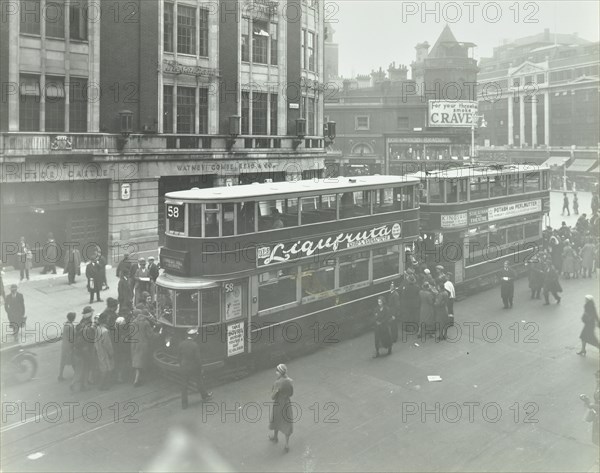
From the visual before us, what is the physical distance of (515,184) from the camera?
27.1 metres

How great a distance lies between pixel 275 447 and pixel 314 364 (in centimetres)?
481

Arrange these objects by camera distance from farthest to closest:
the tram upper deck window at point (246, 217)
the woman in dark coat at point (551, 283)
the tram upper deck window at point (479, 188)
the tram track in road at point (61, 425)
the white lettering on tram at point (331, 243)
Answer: the tram upper deck window at point (479, 188) < the woman in dark coat at point (551, 283) < the white lettering on tram at point (331, 243) < the tram upper deck window at point (246, 217) < the tram track in road at point (61, 425)

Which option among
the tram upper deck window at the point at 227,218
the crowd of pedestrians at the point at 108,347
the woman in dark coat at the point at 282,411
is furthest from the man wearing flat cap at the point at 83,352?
the woman in dark coat at the point at 282,411

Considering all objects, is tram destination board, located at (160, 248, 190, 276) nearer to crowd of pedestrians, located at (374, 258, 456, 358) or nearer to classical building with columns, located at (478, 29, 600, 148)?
crowd of pedestrians, located at (374, 258, 456, 358)

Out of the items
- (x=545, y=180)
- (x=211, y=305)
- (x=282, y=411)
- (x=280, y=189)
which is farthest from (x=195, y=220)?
(x=545, y=180)

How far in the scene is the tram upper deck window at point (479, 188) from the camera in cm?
2447

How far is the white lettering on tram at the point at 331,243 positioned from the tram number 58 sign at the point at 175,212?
2531 mm

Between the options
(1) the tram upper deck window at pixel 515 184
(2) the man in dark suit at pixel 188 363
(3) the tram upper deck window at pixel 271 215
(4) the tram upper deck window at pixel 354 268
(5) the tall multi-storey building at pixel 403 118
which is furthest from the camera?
(5) the tall multi-storey building at pixel 403 118

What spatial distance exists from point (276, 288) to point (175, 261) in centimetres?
294

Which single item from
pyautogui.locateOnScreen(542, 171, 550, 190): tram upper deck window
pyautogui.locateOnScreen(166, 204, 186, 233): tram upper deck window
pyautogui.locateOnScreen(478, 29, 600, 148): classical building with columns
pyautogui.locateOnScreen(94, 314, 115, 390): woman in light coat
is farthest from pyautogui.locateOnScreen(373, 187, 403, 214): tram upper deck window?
pyautogui.locateOnScreen(478, 29, 600, 148): classical building with columns

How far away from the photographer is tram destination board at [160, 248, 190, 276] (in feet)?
47.4

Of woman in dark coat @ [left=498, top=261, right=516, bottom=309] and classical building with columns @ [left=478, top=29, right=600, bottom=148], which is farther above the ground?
classical building with columns @ [left=478, top=29, right=600, bottom=148]

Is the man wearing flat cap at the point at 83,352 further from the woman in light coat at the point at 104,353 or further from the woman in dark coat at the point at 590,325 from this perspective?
the woman in dark coat at the point at 590,325

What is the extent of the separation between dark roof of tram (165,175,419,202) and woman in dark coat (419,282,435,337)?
3.87 m
